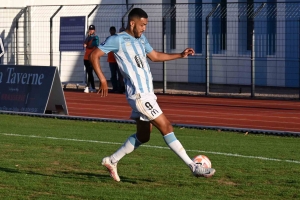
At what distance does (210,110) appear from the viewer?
63.6ft

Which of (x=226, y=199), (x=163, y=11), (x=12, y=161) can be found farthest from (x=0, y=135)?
(x=163, y=11)

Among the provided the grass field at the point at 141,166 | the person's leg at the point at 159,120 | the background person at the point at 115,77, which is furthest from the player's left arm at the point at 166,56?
the background person at the point at 115,77

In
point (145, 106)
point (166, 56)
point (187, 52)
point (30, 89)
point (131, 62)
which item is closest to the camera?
point (145, 106)

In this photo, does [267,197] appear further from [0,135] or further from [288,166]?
[0,135]

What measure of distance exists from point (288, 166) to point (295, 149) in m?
2.03

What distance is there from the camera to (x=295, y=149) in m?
12.0

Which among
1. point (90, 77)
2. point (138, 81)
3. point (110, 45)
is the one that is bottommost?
point (90, 77)

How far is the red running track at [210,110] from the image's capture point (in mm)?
16656

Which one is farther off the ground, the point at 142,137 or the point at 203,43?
the point at 203,43

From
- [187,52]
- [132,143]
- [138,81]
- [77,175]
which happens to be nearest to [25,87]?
[77,175]

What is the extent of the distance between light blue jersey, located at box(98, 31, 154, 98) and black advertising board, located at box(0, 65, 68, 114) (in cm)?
859

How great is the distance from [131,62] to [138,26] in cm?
41

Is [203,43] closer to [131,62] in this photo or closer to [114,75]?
[114,75]

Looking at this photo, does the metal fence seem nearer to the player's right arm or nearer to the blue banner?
the blue banner
